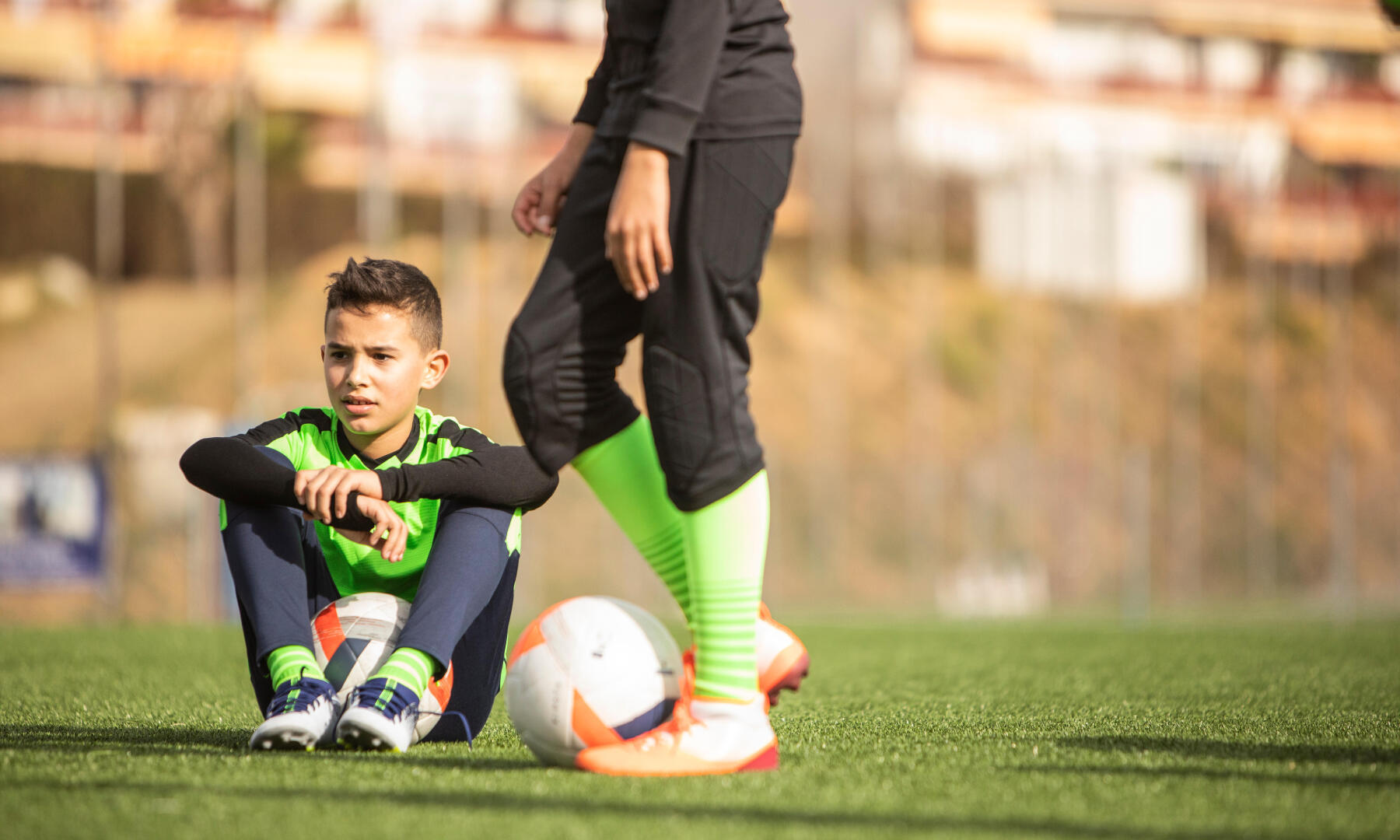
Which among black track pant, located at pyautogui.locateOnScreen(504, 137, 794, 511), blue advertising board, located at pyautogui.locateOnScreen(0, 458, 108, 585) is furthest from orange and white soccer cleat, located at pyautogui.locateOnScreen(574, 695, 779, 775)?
blue advertising board, located at pyautogui.locateOnScreen(0, 458, 108, 585)

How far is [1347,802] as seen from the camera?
2.03 m

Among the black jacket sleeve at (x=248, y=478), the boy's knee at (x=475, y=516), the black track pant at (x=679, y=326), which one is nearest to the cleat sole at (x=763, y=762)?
the black track pant at (x=679, y=326)

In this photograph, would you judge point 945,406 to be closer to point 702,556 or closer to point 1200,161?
point 1200,161

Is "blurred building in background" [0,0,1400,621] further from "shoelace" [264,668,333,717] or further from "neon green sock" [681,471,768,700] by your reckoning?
"neon green sock" [681,471,768,700]

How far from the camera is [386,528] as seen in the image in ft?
8.38

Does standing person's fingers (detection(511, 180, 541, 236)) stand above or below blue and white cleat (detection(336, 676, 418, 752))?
above

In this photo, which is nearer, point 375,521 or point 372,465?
point 375,521

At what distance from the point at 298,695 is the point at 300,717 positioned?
0.07m

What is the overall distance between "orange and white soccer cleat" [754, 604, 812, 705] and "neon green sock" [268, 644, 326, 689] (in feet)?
2.64

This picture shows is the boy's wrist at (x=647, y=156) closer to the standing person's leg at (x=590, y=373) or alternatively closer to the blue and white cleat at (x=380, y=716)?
the standing person's leg at (x=590, y=373)

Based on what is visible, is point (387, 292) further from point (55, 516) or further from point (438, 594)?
point (55, 516)

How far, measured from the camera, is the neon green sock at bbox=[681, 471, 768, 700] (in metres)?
2.25

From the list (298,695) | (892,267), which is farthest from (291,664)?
(892,267)

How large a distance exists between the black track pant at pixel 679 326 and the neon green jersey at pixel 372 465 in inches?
21.9
